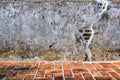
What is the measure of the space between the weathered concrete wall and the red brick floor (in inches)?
10.2

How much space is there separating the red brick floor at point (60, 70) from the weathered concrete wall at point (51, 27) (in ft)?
0.85

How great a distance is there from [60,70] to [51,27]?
0.83 metres

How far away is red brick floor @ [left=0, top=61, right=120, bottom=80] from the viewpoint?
2469 millimetres

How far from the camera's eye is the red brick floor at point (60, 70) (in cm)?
247

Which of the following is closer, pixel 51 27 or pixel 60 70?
pixel 60 70

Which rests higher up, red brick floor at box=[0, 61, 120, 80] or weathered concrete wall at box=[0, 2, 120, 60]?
weathered concrete wall at box=[0, 2, 120, 60]

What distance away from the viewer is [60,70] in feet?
9.00

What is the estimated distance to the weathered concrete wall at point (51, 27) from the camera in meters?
3.18

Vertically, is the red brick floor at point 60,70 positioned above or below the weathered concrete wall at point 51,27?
below

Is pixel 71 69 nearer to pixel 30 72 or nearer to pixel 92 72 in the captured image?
pixel 92 72

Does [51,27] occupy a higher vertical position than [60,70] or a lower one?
higher

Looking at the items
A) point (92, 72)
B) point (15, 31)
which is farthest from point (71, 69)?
point (15, 31)

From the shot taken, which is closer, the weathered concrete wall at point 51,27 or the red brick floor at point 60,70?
the red brick floor at point 60,70

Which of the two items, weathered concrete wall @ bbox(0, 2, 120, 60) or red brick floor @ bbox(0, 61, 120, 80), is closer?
red brick floor @ bbox(0, 61, 120, 80)
